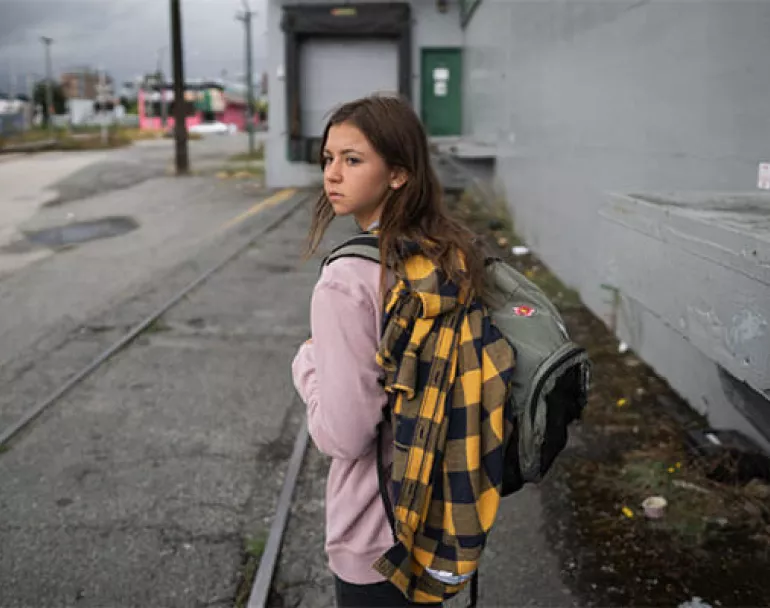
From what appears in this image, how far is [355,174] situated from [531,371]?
0.57 metres

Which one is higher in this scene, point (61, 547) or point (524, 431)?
point (524, 431)

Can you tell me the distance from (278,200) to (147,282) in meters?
8.40

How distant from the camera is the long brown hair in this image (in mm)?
1814

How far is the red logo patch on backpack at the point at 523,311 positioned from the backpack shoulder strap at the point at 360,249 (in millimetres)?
307

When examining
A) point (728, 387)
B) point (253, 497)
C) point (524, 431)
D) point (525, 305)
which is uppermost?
point (525, 305)

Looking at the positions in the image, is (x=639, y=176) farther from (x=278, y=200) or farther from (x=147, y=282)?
(x=278, y=200)

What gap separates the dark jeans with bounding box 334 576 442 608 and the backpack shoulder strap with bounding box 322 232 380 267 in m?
0.75

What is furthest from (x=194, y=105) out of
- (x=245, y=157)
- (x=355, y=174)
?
(x=355, y=174)

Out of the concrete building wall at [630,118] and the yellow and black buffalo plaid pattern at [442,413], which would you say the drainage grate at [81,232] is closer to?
the concrete building wall at [630,118]

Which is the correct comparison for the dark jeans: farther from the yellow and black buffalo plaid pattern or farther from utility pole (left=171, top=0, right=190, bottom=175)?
utility pole (left=171, top=0, right=190, bottom=175)

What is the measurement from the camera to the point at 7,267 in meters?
10.4

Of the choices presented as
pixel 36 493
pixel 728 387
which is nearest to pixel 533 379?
pixel 728 387

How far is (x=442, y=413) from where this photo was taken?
1729 millimetres

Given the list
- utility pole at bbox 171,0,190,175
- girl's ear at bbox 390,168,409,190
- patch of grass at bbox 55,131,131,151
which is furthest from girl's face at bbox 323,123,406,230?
patch of grass at bbox 55,131,131,151
